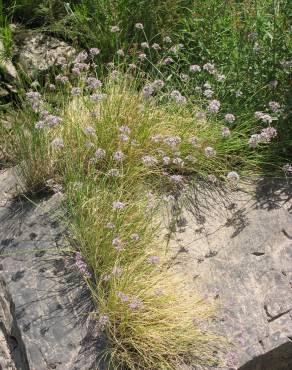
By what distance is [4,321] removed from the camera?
11.2ft

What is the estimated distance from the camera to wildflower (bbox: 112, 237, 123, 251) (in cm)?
320

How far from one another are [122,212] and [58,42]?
2.13 meters

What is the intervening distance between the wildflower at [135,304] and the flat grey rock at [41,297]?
0.94ft

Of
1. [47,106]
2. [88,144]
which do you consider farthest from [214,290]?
[47,106]

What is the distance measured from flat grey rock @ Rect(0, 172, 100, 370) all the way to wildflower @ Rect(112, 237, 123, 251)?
327 mm

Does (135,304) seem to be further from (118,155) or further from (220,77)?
(220,77)

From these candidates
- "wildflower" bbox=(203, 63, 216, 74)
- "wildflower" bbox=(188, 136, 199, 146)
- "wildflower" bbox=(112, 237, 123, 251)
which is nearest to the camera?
"wildflower" bbox=(112, 237, 123, 251)

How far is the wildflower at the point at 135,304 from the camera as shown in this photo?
3.05 m

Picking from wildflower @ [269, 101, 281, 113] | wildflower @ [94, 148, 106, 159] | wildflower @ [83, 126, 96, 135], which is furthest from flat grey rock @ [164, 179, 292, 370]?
wildflower @ [83, 126, 96, 135]

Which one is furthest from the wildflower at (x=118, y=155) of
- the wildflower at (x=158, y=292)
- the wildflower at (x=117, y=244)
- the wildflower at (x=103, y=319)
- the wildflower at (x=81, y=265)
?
the wildflower at (x=103, y=319)

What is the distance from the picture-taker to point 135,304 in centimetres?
306

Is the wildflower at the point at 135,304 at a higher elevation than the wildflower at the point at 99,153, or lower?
lower

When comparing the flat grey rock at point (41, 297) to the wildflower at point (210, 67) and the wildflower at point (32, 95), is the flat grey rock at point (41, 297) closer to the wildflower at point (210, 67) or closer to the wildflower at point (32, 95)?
the wildflower at point (32, 95)

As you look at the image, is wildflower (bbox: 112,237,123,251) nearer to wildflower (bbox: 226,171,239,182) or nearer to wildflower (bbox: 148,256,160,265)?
wildflower (bbox: 148,256,160,265)
